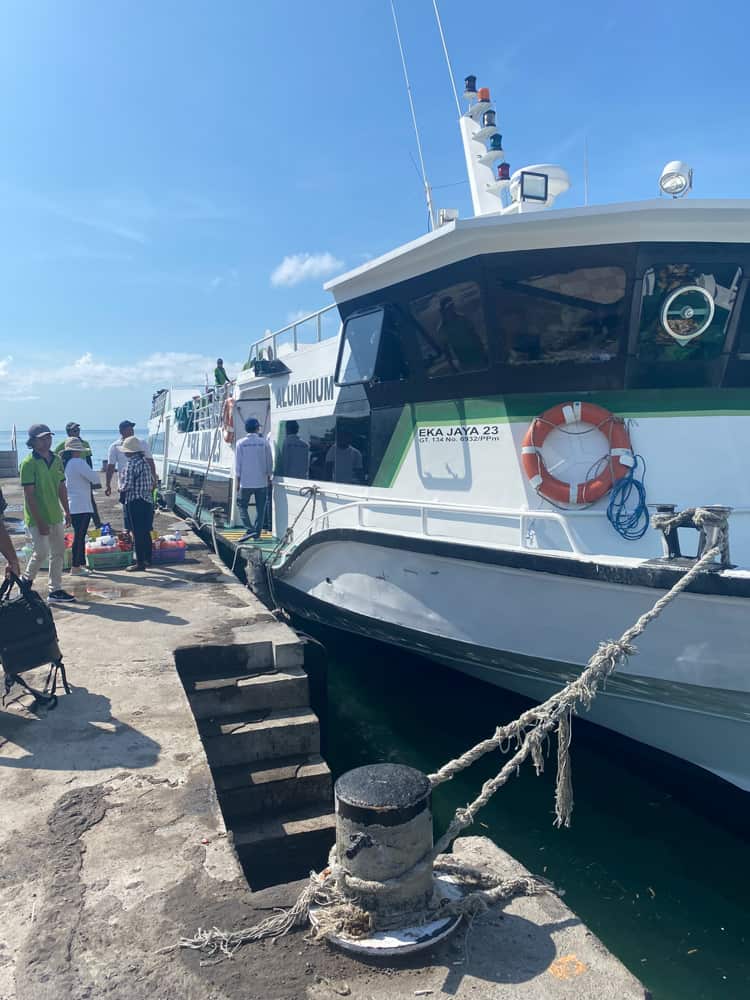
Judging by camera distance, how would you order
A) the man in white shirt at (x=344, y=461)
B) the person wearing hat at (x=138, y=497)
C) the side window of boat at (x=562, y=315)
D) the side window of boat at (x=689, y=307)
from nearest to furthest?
1. the side window of boat at (x=689, y=307)
2. the side window of boat at (x=562, y=315)
3. the man in white shirt at (x=344, y=461)
4. the person wearing hat at (x=138, y=497)

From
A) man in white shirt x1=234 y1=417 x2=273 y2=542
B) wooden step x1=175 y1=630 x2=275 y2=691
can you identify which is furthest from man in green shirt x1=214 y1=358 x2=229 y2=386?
wooden step x1=175 y1=630 x2=275 y2=691

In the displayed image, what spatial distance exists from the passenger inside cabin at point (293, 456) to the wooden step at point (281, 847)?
390 centimetres

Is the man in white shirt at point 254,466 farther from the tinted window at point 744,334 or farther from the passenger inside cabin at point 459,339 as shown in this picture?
the tinted window at point 744,334

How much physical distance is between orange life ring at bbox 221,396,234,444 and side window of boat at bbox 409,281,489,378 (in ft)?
17.4

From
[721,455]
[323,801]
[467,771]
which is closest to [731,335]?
[721,455]

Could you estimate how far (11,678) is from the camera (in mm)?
4242

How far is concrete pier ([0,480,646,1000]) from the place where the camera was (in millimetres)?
2221

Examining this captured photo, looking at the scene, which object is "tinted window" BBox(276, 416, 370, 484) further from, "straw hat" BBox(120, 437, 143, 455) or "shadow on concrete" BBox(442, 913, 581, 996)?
"shadow on concrete" BBox(442, 913, 581, 996)

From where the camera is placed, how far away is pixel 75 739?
12.8 feet

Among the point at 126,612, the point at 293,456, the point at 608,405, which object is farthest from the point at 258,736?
the point at 293,456

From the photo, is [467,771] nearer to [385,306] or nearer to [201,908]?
[201,908]

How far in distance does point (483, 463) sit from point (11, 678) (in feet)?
11.2

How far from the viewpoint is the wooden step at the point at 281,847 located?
4.40m

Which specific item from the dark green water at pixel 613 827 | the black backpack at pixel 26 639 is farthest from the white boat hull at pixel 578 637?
the black backpack at pixel 26 639
